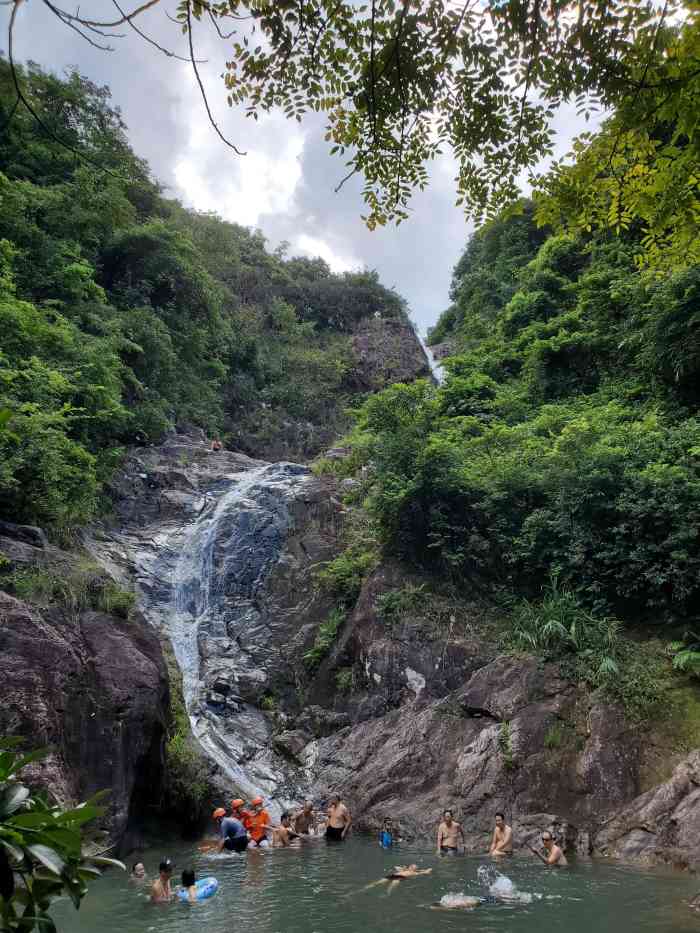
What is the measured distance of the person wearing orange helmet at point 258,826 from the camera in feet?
35.6

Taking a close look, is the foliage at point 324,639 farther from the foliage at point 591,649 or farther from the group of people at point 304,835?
the foliage at point 591,649

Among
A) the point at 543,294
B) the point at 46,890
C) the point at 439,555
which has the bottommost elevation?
the point at 46,890

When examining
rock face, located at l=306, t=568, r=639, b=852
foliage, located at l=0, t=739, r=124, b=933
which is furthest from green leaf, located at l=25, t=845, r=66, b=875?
rock face, located at l=306, t=568, r=639, b=852

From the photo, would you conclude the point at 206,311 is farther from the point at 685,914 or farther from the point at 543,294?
the point at 685,914

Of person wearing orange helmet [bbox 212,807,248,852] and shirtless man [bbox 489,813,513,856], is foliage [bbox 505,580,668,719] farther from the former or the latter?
person wearing orange helmet [bbox 212,807,248,852]

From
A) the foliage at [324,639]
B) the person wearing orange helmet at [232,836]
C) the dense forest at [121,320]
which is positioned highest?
the dense forest at [121,320]

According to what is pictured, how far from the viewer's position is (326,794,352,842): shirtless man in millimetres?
Answer: 11070

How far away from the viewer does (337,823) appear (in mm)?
11109

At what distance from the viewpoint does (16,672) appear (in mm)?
9359

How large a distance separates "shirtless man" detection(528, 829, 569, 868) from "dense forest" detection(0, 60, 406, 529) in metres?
8.20

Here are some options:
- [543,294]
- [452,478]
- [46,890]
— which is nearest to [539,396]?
[543,294]

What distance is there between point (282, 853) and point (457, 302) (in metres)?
28.4

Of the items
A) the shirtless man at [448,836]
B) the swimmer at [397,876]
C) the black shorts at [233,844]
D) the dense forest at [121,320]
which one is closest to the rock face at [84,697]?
the black shorts at [233,844]

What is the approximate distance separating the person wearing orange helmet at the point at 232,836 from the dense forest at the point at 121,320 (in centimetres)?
655
